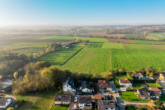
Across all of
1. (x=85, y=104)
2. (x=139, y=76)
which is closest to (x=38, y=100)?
(x=85, y=104)

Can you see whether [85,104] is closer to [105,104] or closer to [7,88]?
[105,104]

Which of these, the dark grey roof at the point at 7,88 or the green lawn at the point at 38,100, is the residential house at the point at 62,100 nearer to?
the green lawn at the point at 38,100

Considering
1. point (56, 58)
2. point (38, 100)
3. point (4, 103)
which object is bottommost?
point (38, 100)

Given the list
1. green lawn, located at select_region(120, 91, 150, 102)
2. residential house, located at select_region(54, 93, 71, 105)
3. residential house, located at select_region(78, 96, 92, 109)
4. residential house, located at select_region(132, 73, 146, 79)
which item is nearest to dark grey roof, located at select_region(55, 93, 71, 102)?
residential house, located at select_region(54, 93, 71, 105)

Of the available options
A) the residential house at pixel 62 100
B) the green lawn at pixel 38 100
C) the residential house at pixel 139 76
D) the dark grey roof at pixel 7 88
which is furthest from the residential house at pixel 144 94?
the dark grey roof at pixel 7 88

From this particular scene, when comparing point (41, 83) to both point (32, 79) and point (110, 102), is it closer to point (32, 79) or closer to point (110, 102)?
point (32, 79)

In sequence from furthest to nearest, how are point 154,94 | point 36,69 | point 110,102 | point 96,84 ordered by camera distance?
point 36,69 < point 96,84 < point 154,94 < point 110,102

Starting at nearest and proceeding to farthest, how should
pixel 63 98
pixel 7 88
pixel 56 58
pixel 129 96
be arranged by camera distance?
pixel 63 98 → pixel 129 96 → pixel 7 88 → pixel 56 58

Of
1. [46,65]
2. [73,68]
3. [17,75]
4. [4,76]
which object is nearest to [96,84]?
[73,68]

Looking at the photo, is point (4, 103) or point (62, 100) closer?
point (4, 103)
